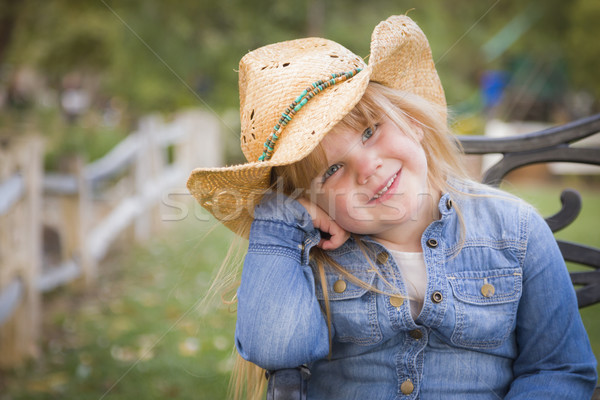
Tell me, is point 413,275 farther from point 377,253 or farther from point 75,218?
point 75,218

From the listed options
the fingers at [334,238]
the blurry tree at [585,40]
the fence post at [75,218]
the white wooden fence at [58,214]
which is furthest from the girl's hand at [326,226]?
the blurry tree at [585,40]

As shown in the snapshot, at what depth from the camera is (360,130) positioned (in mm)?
1502

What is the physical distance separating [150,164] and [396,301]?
18.2ft

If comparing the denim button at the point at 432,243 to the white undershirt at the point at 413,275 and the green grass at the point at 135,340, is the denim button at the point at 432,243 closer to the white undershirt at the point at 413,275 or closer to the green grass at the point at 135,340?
the white undershirt at the point at 413,275

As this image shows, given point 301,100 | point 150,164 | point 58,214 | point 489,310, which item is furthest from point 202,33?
point 489,310

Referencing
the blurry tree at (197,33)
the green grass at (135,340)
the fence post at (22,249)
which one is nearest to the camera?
the green grass at (135,340)

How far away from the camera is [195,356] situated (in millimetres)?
3307

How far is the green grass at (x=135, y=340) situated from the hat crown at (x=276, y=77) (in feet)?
1.80

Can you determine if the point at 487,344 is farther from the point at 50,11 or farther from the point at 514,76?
the point at 514,76

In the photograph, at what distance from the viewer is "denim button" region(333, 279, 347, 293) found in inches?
62.7

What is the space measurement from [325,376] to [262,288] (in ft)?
1.39

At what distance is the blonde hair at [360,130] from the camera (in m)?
1.51

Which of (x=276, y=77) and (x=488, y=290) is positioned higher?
(x=276, y=77)

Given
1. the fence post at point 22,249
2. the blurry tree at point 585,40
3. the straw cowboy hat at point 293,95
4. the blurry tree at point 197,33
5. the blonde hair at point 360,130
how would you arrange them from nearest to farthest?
1. the straw cowboy hat at point 293,95
2. the blonde hair at point 360,130
3. the fence post at point 22,249
4. the blurry tree at point 197,33
5. the blurry tree at point 585,40
